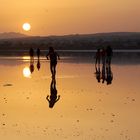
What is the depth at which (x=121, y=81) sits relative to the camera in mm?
30422

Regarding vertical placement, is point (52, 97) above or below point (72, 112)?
above

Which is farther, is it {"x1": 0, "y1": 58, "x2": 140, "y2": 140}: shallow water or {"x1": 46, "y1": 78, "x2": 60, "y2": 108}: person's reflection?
{"x1": 46, "y1": 78, "x2": 60, "y2": 108}: person's reflection

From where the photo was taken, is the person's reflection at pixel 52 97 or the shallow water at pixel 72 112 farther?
the person's reflection at pixel 52 97

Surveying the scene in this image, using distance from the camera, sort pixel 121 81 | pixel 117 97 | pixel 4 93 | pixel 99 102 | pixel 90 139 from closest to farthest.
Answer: pixel 90 139, pixel 99 102, pixel 117 97, pixel 4 93, pixel 121 81

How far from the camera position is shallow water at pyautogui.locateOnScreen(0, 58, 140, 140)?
14.8 metres

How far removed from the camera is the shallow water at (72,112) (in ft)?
48.6

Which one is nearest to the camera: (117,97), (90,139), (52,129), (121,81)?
(90,139)

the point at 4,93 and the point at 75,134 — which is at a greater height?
the point at 4,93

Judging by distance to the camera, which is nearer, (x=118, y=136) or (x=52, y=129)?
(x=118, y=136)

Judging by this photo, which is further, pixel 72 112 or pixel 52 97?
pixel 52 97

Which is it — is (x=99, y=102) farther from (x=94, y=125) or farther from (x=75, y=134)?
(x=75, y=134)

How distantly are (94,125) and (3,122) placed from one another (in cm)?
295

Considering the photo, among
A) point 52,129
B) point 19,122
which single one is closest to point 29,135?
point 52,129

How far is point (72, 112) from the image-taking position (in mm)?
18500
